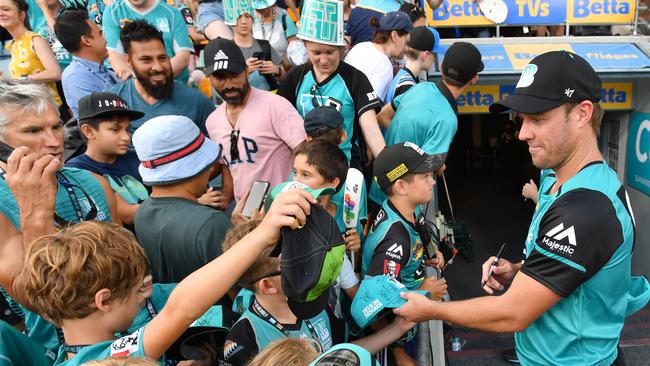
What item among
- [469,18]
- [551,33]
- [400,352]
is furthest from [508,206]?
[400,352]

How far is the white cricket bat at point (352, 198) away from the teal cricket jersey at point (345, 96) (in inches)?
15.9

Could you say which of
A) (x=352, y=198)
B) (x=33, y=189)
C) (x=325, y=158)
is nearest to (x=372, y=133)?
(x=352, y=198)

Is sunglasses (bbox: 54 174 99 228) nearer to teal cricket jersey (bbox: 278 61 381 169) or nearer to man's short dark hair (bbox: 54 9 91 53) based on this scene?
teal cricket jersey (bbox: 278 61 381 169)

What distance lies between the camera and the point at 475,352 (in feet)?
16.1

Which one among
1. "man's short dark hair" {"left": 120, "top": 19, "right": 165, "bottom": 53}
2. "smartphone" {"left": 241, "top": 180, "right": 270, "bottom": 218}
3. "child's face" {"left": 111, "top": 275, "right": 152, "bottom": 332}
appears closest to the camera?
"child's face" {"left": 111, "top": 275, "right": 152, "bottom": 332}

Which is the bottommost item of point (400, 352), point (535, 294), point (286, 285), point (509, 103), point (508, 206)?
point (508, 206)

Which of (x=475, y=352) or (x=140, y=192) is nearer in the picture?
(x=140, y=192)

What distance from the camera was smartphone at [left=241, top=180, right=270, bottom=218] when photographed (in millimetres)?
2452

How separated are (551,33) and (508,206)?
3.33 m

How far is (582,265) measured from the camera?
1.72m

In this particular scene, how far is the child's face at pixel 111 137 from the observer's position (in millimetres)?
2891

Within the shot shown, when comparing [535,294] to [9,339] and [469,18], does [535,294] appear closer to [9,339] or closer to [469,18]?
[9,339]

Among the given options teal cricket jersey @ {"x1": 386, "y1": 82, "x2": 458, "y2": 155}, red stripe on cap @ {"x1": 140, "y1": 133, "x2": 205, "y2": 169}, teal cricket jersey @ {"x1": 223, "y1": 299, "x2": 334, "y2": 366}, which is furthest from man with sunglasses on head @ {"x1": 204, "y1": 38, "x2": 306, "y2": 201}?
teal cricket jersey @ {"x1": 223, "y1": 299, "x2": 334, "y2": 366}

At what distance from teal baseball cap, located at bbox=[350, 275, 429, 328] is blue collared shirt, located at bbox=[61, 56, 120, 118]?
8.67 feet
